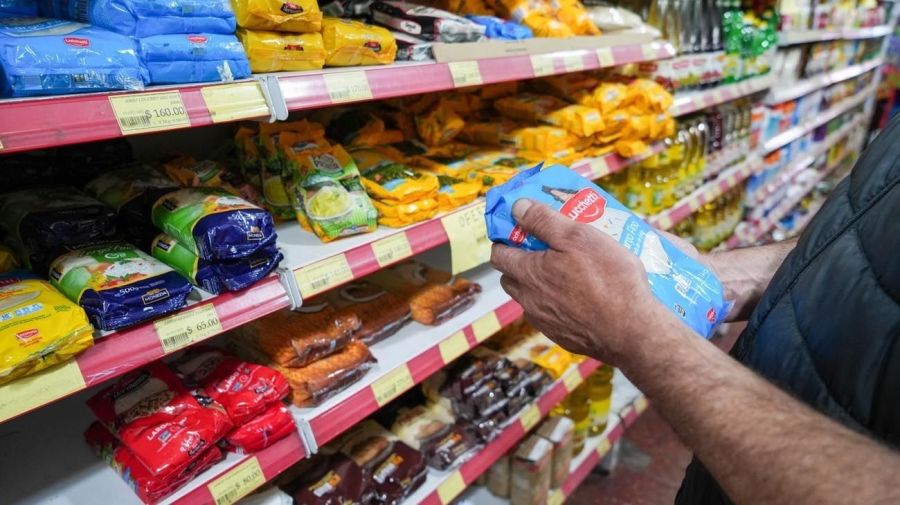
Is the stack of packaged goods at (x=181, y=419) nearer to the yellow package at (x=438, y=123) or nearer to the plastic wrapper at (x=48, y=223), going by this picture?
the plastic wrapper at (x=48, y=223)

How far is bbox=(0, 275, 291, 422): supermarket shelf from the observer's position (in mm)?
748

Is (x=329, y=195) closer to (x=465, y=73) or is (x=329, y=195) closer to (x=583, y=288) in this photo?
(x=465, y=73)

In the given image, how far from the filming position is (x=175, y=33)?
879 mm

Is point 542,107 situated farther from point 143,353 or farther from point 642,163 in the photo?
point 143,353

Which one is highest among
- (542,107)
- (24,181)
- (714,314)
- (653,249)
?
(24,181)

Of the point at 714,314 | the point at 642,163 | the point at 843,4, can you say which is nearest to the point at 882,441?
the point at 714,314

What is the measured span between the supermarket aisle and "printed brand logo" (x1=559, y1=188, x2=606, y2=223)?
1.57 metres

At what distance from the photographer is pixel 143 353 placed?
851 mm

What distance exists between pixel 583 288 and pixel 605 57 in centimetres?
112

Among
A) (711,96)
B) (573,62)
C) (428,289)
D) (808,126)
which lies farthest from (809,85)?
(428,289)

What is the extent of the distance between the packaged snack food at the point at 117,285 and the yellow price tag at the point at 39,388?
8 centimetres

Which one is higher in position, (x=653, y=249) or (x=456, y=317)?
(x=653, y=249)

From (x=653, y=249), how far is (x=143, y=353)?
0.80 m

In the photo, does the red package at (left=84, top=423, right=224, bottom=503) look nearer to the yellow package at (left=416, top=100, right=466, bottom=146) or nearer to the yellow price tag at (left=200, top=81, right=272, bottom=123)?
the yellow price tag at (left=200, top=81, right=272, bottom=123)
